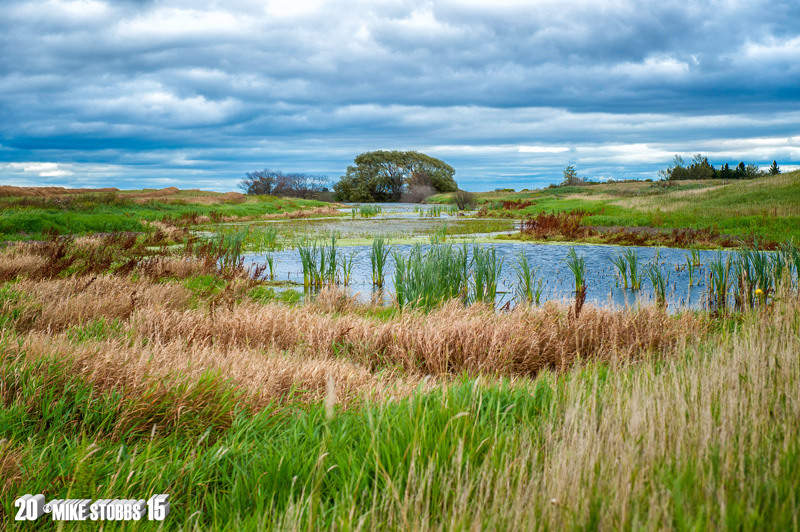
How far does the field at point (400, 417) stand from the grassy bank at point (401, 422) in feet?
0.06

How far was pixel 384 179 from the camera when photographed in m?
66.2

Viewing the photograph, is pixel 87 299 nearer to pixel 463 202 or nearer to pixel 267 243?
pixel 267 243

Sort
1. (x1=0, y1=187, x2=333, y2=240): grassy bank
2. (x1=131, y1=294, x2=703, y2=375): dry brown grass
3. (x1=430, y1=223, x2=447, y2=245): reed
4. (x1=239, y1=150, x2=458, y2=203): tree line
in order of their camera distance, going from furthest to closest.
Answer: (x1=239, y1=150, x2=458, y2=203): tree line → (x1=0, y1=187, x2=333, y2=240): grassy bank → (x1=430, y1=223, x2=447, y2=245): reed → (x1=131, y1=294, x2=703, y2=375): dry brown grass

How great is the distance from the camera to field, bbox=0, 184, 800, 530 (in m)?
1.83

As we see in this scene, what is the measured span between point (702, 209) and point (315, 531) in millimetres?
24277

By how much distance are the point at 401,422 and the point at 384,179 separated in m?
64.7

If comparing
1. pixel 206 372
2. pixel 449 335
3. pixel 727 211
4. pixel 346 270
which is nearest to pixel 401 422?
pixel 206 372

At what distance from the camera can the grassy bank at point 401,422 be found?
5.96 feet

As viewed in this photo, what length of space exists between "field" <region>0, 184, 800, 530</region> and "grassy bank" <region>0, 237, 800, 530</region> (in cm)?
2

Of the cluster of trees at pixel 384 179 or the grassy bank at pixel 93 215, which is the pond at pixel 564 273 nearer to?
the grassy bank at pixel 93 215

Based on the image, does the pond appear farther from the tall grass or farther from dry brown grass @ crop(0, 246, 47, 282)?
dry brown grass @ crop(0, 246, 47, 282)

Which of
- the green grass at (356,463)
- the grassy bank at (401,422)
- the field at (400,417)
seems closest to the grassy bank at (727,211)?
the field at (400,417)

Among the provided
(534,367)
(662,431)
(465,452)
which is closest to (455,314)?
(534,367)

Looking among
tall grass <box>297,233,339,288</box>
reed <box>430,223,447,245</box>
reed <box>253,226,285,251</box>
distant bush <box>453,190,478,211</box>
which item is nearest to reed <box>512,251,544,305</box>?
reed <box>430,223,447,245</box>
